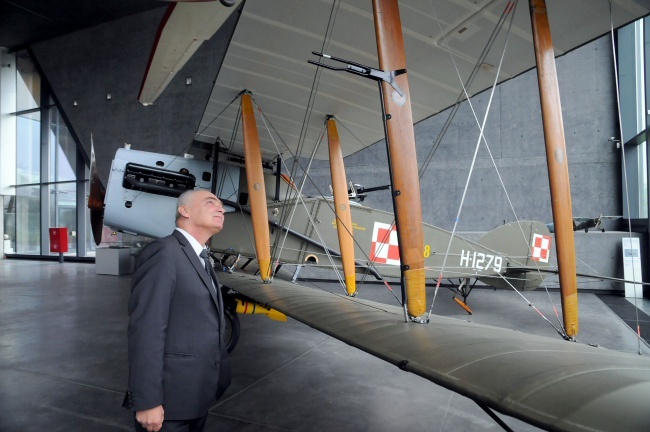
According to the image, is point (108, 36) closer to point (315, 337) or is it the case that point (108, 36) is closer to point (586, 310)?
point (315, 337)

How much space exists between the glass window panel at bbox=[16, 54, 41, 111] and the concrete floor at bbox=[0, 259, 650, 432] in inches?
603

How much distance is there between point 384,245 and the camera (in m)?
5.79

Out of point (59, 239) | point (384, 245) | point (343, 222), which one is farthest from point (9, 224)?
point (343, 222)

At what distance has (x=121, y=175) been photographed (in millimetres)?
5066

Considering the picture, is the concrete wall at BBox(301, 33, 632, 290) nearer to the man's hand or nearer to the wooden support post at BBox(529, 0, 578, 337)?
the wooden support post at BBox(529, 0, 578, 337)

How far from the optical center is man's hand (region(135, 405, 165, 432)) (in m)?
1.22

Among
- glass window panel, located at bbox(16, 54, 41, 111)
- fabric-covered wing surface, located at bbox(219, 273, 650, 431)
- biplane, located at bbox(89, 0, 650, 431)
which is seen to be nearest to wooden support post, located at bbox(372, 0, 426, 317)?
biplane, located at bbox(89, 0, 650, 431)

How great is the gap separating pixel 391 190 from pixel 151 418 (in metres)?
1.47

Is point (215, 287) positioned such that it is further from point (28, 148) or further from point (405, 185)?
point (28, 148)

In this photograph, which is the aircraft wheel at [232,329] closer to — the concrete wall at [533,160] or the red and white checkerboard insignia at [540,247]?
the red and white checkerboard insignia at [540,247]

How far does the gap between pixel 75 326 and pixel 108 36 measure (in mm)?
13043

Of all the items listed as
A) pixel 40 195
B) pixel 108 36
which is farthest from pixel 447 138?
pixel 40 195

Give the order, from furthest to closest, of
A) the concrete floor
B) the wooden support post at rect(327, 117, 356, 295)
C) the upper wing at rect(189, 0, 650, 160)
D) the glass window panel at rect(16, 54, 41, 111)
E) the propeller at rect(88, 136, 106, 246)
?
the glass window panel at rect(16, 54, 41, 111)
the propeller at rect(88, 136, 106, 246)
the wooden support post at rect(327, 117, 356, 295)
the upper wing at rect(189, 0, 650, 160)
the concrete floor

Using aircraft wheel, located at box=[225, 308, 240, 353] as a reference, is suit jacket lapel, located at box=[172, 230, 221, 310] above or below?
above
